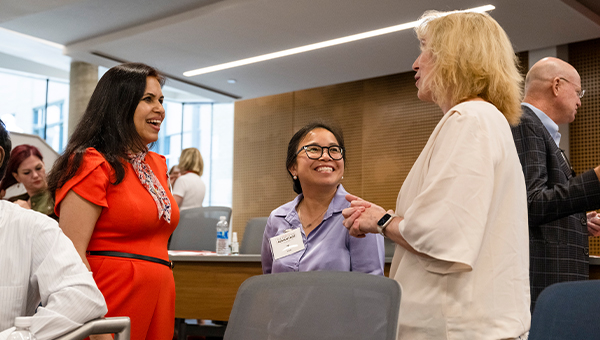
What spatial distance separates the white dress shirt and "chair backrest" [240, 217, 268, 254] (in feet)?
7.55

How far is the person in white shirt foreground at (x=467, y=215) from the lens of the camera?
1.18 m

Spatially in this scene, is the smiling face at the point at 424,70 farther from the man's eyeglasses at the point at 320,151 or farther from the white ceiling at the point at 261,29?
the white ceiling at the point at 261,29

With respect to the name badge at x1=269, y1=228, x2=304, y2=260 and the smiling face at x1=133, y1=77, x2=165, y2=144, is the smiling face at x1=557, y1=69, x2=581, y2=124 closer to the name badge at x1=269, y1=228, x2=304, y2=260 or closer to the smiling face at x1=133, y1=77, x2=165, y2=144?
the name badge at x1=269, y1=228, x2=304, y2=260

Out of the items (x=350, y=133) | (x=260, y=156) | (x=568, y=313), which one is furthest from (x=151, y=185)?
(x=260, y=156)

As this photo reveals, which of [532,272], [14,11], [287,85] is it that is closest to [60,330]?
[532,272]

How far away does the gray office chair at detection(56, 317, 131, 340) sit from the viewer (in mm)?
1211

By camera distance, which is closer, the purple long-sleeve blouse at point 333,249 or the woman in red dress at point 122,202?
the woman in red dress at point 122,202

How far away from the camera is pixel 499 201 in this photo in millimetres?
1257

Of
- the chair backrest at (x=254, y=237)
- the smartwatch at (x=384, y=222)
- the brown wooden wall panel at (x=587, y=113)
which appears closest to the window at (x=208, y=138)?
the brown wooden wall panel at (x=587, y=113)

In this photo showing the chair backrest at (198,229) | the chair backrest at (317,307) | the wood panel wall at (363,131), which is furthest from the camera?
the wood panel wall at (363,131)

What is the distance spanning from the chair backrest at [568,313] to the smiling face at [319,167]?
112 centimetres

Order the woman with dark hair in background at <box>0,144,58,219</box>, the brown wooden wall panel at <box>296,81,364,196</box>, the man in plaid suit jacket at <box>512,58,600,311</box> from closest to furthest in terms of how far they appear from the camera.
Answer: the man in plaid suit jacket at <box>512,58,600,311</box>, the woman with dark hair in background at <box>0,144,58,219</box>, the brown wooden wall panel at <box>296,81,364,196</box>

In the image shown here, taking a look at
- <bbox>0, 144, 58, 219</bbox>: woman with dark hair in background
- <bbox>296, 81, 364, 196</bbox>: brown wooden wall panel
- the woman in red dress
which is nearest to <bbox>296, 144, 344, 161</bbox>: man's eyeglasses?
the woman in red dress

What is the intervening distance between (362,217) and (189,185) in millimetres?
4040
